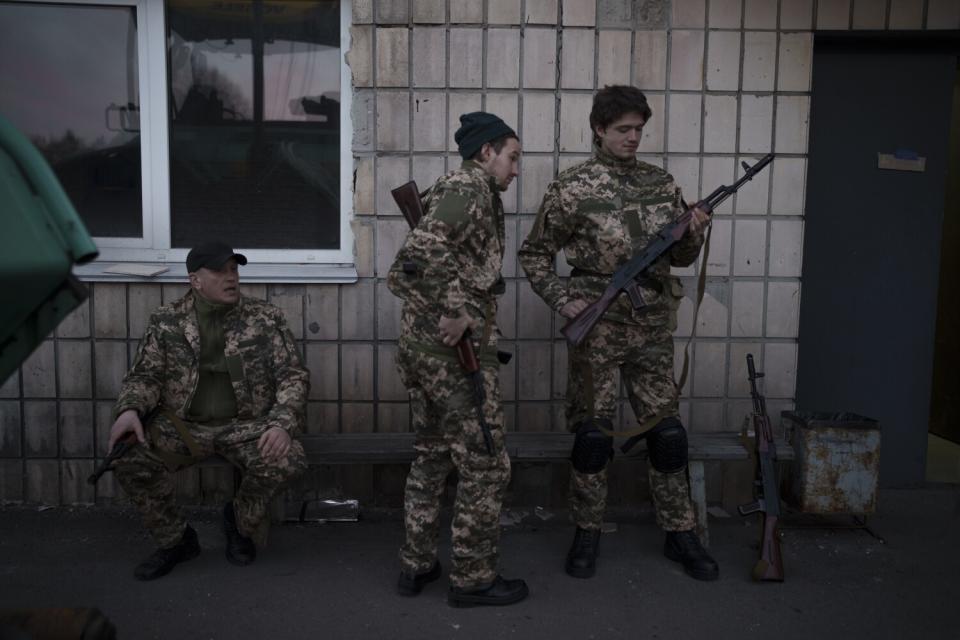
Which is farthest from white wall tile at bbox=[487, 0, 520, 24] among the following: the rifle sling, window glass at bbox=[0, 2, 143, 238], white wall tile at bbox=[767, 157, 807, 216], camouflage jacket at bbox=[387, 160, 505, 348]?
the rifle sling

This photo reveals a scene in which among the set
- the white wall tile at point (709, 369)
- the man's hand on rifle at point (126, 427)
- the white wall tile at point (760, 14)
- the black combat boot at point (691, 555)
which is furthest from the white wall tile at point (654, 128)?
the man's hand on rifle at point (126, 427)

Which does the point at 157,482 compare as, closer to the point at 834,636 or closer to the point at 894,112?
the point at 834,636

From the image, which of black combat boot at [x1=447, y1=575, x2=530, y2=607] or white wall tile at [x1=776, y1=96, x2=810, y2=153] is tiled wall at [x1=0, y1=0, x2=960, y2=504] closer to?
white wall tile at [x1=776, y1=96, x2=810, y2=153]

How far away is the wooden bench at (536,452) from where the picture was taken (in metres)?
4.18

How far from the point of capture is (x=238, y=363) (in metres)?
3.98

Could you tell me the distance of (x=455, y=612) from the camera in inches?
139

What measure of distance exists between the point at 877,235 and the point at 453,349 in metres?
2.89

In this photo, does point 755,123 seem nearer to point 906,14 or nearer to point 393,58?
point 906,14

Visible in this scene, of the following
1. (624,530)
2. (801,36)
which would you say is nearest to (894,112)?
(801,36)

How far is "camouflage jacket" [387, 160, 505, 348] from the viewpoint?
10.8 feet

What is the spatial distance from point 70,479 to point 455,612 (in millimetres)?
2428

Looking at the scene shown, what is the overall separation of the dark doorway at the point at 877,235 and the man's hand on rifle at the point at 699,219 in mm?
1453

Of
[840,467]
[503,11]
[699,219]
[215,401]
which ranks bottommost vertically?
[840,467]

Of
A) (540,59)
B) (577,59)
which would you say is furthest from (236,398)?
(577,59)
